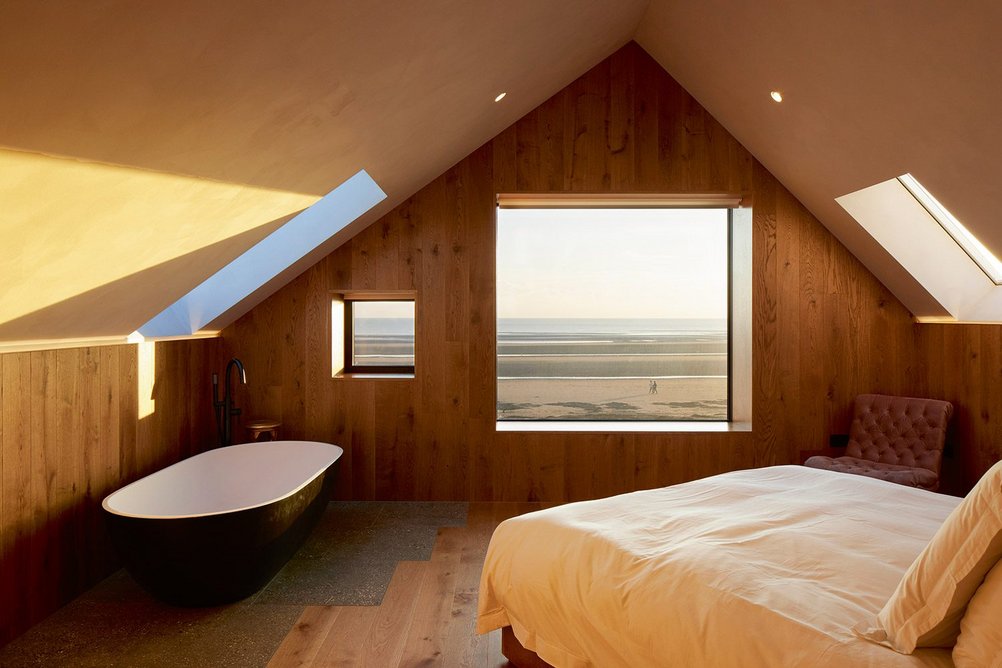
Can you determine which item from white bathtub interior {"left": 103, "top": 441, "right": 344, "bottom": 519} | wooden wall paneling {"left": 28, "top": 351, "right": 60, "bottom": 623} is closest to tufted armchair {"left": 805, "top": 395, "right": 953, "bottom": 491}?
white bathtub interior {"left": 103, "top": 441, "right": 344, "bottom": 519}

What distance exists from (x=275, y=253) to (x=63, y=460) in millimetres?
1639

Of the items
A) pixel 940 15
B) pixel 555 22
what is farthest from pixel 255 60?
pixel 940 15

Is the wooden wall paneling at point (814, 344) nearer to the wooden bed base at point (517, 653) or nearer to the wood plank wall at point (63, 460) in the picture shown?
the wooden bed base at point (517, 653)

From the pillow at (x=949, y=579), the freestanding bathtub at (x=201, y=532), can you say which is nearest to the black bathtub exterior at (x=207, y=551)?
the freestanding bathtub at (x=201, y=532)

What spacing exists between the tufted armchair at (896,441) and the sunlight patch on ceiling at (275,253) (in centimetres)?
308

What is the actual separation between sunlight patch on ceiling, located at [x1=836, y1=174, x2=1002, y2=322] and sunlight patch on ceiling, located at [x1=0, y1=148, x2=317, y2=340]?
124 inches

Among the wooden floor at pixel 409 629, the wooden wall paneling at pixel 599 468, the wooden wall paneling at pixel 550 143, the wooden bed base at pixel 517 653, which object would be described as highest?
the wooden wall paneling at pixel 550 143

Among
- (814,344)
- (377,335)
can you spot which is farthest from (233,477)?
(814,344)

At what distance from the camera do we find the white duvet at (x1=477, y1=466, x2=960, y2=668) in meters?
1.53

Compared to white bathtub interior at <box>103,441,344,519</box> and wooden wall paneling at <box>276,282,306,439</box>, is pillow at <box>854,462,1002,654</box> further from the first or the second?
wooden wall paneling at <box>276,282,306,439</box>

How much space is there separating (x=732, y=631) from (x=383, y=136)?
2412 millimetres

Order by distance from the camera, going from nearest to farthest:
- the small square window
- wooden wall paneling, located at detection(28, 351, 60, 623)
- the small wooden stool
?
wooden wall paneling, located at detection(28, 351, 60, 623), the small wooden stool, the small square window

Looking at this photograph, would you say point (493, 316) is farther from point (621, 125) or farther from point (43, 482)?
point (43, 482)

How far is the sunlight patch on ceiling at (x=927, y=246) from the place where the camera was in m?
3.76
